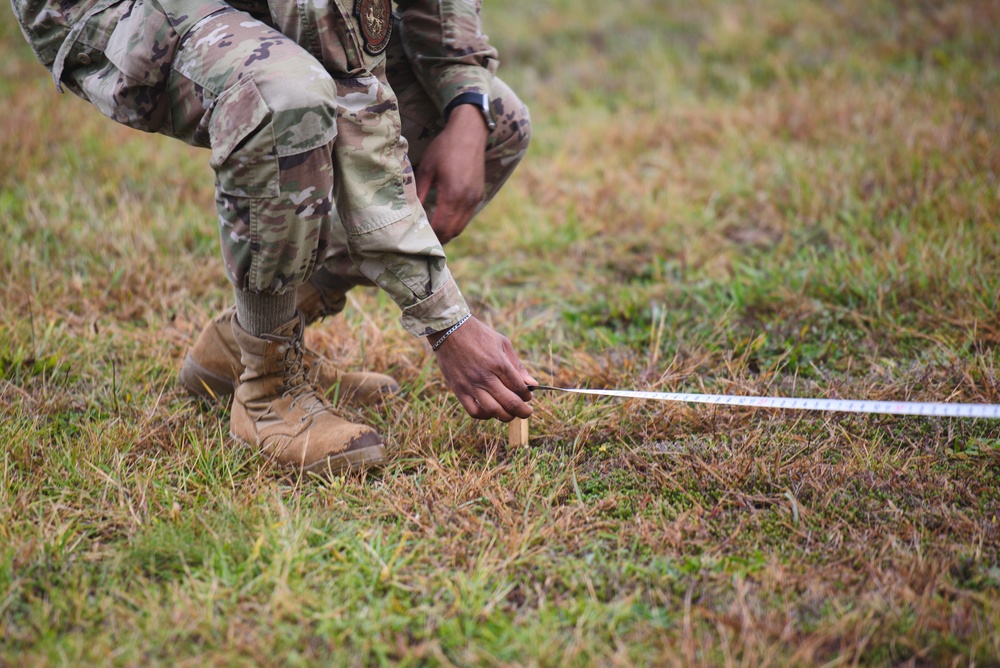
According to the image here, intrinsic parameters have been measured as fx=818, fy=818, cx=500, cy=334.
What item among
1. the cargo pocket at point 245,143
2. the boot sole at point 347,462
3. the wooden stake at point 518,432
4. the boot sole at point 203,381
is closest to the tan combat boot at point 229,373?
the boot sole at point 203,381

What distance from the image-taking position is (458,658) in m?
1.47

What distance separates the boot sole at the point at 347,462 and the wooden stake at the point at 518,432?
1.08ft

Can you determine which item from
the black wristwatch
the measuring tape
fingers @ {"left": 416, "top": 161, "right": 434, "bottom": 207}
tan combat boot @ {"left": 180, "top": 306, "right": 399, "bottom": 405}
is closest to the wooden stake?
the measuring tape

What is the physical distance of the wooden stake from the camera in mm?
2070

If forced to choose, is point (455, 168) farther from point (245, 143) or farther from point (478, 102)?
point (245, 143)

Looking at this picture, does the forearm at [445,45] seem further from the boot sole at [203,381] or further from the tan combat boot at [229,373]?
the boot sole at [203,381]

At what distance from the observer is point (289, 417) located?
2.06 m

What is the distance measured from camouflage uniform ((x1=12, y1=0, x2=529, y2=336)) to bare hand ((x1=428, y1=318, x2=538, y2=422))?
0.05 metres

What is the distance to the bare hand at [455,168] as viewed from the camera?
2078mm

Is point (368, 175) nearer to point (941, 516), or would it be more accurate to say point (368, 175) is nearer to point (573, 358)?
point (573, 358)

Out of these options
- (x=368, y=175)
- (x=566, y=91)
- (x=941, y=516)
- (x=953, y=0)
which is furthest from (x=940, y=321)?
(x=953, y=0)

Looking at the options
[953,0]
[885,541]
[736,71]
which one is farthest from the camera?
[953,0]

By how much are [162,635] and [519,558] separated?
0.70 m

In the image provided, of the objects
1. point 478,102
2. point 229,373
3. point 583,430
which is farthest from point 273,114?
point 583,430
